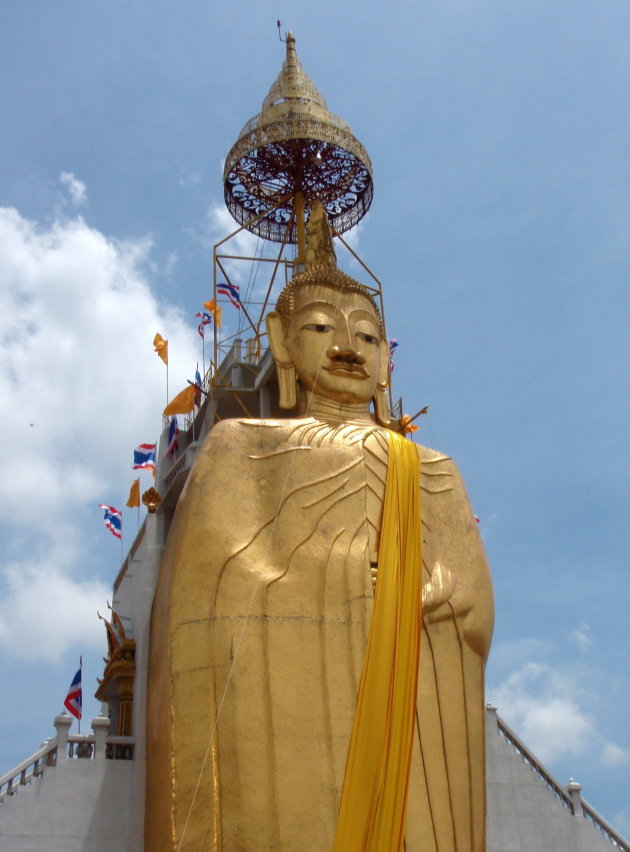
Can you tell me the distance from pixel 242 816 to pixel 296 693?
1047 millimetres

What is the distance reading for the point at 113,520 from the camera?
1563cm

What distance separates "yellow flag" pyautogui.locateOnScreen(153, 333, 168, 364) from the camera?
1606 cm

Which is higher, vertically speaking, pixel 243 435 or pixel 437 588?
pixel 243 435

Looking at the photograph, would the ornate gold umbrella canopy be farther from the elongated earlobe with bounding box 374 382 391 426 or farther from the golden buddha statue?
the golden buddha statue

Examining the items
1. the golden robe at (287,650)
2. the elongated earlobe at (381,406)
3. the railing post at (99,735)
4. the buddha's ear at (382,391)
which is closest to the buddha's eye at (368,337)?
the buddha's ear at (382,391)

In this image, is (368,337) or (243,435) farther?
(368,337)

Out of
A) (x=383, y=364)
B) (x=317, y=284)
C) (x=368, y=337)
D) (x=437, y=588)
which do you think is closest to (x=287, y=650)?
(x=437, y=588)

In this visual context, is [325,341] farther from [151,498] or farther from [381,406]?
[151,498]

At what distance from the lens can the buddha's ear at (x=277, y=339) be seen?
37.7 ft

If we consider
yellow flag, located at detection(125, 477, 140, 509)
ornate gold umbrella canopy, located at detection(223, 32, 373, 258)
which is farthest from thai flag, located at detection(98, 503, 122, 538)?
ornate gold umbrella canopy, located at detection(223, 32, 373, 258)

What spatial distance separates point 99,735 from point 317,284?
5.18 m

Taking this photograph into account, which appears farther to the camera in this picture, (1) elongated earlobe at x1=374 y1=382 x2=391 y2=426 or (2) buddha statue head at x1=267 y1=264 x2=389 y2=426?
(1) elongated earlobe at x1=374 y1=382 x2=391 y2=426

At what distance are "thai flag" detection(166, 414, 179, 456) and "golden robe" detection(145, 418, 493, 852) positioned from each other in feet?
14.2

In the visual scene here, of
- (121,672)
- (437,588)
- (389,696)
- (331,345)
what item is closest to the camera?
(389,696)
